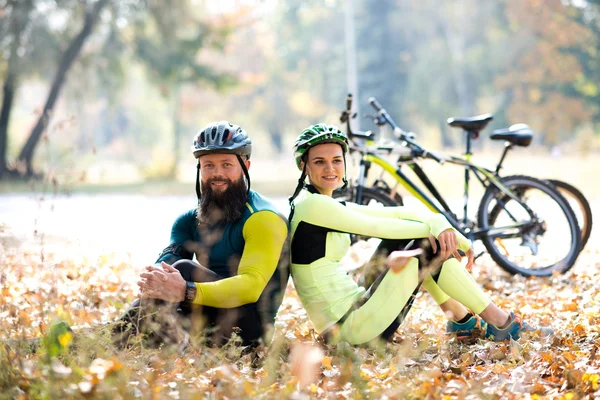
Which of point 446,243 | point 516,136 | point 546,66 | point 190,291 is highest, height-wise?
point 546,66

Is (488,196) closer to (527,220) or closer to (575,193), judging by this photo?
(527,220)

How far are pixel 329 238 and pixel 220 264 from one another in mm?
639

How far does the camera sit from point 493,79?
48.4m

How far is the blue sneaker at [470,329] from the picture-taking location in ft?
16.9

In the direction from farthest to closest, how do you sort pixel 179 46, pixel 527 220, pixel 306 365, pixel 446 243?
pixel 179 46, pixel 527 220, pixel 446 243, pixel 306 365

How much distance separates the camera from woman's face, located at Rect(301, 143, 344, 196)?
15.4 ft

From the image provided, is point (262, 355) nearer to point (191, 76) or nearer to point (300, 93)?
point (191, 76)

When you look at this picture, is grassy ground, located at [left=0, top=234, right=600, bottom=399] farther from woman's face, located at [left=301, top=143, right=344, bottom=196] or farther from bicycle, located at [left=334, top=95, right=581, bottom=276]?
bicycle, located at [left=334, top=95, right=581, bottom=276]

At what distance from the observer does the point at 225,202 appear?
4.57 metres

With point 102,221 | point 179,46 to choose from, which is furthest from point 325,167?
point 179,46

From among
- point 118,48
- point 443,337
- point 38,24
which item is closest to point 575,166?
point 118,48

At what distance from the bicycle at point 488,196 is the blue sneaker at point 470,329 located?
2.40 metres


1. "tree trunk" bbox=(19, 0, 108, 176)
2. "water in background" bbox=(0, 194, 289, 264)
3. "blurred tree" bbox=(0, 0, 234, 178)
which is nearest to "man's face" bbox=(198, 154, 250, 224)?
"water in background" bbox=(0, 194, 289, 264)

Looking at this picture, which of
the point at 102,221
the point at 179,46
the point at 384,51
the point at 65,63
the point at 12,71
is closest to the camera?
the point at 102,221
